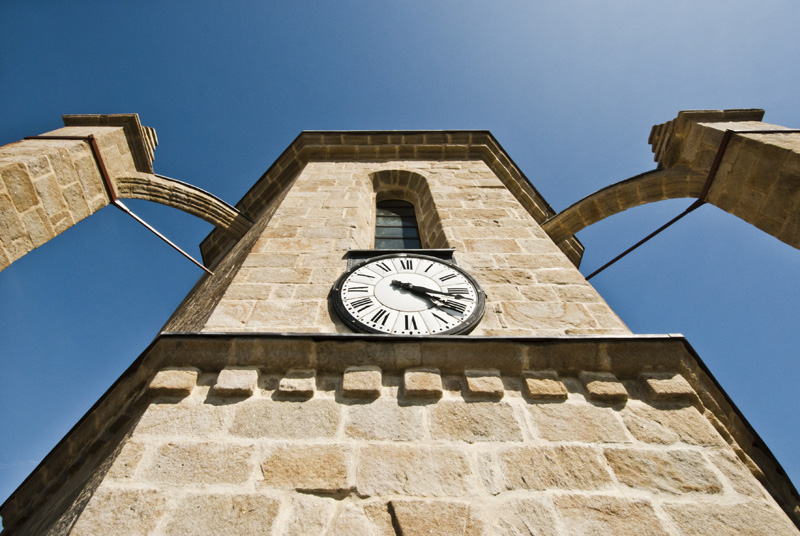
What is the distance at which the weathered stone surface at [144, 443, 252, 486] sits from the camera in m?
2.05

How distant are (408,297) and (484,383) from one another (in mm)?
1179

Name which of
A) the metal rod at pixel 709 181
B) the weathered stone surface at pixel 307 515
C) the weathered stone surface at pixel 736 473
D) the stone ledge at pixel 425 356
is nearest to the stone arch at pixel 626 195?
the metal rod at pixel 709 181

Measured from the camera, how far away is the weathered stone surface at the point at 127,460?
6.73ft

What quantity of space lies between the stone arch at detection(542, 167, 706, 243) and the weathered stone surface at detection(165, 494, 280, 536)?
5772mm

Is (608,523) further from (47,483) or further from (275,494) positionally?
(47,483)

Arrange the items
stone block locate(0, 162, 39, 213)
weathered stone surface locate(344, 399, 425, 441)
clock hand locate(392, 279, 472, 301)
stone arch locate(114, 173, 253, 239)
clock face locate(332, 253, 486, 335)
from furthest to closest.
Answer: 1. stone arch locate(114, 173, 253, 239)
2. stone block locate(0, 162, 39, 213)
3. clock hand locate(392, 279, 472, 301)
4. clock face locate(332, 253, 486, 335)
5. weathered stone surface locate(344, 399, 425, 441)

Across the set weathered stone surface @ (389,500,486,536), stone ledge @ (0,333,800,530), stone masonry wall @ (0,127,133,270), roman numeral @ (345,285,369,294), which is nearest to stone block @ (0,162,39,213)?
stone masonry wall @ (0,127,133,270)

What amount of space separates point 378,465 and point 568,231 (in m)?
5.59

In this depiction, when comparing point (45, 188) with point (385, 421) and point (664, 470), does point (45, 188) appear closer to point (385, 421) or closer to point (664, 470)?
point (385, 421)

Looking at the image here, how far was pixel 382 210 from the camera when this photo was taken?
6.57m

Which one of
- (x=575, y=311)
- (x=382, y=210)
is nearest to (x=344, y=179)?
(x=382, y=210)

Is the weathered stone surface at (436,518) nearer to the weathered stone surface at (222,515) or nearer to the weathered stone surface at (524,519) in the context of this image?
the weathered stone surface at (524,519)

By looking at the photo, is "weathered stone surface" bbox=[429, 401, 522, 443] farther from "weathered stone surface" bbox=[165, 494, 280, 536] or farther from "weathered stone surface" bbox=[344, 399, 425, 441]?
"weathered stone surface" bbox=[165, 494, 280, 536]

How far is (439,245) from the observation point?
4.91 m
